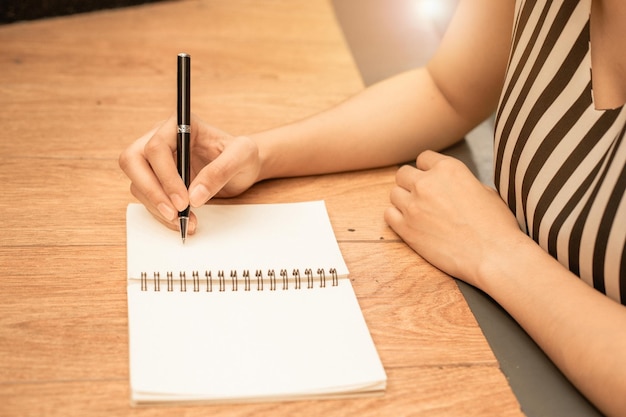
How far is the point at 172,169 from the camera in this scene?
885 mm

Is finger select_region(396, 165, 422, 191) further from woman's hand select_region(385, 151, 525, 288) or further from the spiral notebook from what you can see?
the spiral notebook

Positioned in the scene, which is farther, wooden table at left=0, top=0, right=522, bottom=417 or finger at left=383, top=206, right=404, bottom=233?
finger at left=383, top=206, right=404, bottom=233

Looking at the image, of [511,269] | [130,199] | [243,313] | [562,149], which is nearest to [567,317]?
[511,269]

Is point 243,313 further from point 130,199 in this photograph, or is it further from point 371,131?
point 371,131

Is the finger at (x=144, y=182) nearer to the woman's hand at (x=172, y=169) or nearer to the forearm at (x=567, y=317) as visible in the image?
the woman's hand at (x=172, y=169)

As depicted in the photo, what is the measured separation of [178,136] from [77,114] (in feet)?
1.15

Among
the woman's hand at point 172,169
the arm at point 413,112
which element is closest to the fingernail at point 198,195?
the woman's hand at point 172,169

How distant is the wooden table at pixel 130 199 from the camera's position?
2.33ft

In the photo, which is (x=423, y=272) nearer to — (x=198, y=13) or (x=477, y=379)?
(x=477, y=379)

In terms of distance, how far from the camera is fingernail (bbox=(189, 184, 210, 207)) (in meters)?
0.89

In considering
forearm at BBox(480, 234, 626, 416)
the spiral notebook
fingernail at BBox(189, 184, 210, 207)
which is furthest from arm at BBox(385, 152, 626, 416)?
fingernail at BBox(189, 184, 210, 207)

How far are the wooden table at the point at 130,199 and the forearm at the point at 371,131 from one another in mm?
24

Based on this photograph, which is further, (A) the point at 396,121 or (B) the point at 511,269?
Answer: (A) the point at 396,121

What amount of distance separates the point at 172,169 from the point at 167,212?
5 cm
